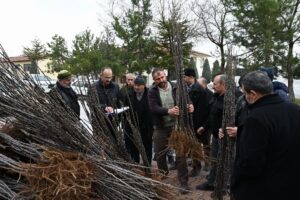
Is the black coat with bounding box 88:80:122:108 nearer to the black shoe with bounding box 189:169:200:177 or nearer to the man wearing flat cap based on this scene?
the man wearing flat cap

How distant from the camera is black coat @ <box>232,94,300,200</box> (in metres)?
2.65

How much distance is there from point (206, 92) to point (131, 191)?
3864 millimetres

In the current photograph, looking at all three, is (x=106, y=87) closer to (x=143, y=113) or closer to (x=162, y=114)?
(x=143, y=113)

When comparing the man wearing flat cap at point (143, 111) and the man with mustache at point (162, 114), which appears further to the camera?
the man wearing flat cap at point (143, 111)

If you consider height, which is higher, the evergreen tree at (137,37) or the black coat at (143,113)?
the evergreen tree at (137,37)

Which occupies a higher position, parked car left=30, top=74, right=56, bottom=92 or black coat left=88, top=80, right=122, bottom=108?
parked car left=30, top=74, right=56, bottom=92

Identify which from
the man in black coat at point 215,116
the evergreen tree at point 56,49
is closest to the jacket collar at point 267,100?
the man in black coat at point 215,116

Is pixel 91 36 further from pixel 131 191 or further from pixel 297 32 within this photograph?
pixel 131 191

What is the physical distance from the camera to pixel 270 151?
2693mm

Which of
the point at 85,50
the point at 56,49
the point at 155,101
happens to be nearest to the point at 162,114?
the point at 155,101

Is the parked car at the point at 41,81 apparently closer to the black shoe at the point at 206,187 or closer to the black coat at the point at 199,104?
the black shoe at the point at 206,187

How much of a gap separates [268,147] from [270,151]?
4 cm

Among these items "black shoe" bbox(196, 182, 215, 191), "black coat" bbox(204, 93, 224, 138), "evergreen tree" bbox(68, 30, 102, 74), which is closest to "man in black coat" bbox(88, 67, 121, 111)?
"black coat" bbox(204, 93, 224, 138)

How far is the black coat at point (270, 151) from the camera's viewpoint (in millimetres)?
2646
